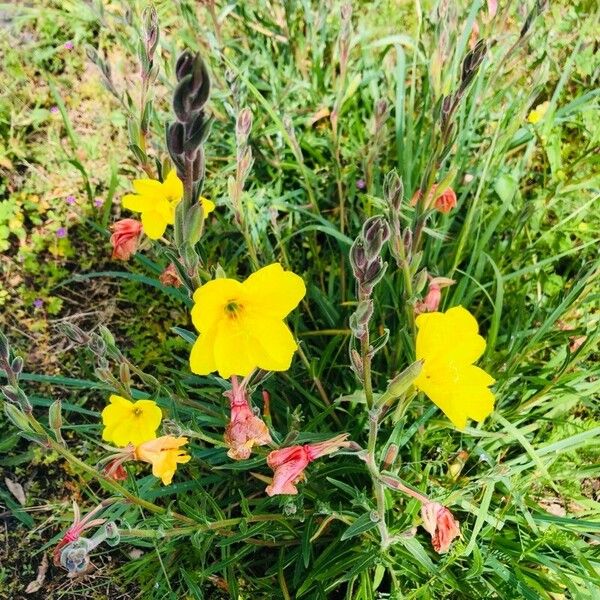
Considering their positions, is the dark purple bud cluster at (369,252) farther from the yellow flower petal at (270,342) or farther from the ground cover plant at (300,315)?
the yellow flower petal at (270,342)

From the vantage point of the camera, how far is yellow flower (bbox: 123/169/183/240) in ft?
5.43

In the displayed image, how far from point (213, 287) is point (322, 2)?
1870 millimetres

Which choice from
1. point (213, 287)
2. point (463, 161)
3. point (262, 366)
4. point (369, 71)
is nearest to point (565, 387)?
point (463, 161)

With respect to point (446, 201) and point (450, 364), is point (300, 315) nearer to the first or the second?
point (446, 201)

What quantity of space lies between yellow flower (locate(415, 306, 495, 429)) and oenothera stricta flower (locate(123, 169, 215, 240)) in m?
0.67

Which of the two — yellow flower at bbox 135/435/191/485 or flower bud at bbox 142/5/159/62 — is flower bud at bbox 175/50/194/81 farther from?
yellow flower at bbox 135/435/191/485

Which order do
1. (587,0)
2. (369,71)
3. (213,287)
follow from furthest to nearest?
(587,0) → (369,71) → (213,287)

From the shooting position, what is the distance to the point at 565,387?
2.17m

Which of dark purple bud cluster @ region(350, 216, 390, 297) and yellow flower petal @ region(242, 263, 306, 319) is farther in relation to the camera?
yellow flower petal @ region(242, 263, 306, 319)

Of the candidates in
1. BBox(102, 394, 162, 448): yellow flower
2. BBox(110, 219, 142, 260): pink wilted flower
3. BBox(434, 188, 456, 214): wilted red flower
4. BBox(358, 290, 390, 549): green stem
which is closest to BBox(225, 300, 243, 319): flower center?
BBox(358, 290, 390, 549): green stem

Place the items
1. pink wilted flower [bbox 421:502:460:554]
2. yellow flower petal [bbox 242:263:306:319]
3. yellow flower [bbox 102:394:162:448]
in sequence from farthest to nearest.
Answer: yellow flower [bbox 102:394:162:448]
pink wilted flower [bbox 421:502:460:554]
yellow flower petal [bbox 242:263:306:319]

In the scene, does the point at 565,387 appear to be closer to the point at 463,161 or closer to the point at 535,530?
the point at 535,530

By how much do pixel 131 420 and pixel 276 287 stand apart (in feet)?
2.45

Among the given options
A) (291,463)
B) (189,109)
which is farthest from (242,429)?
(189,109)
